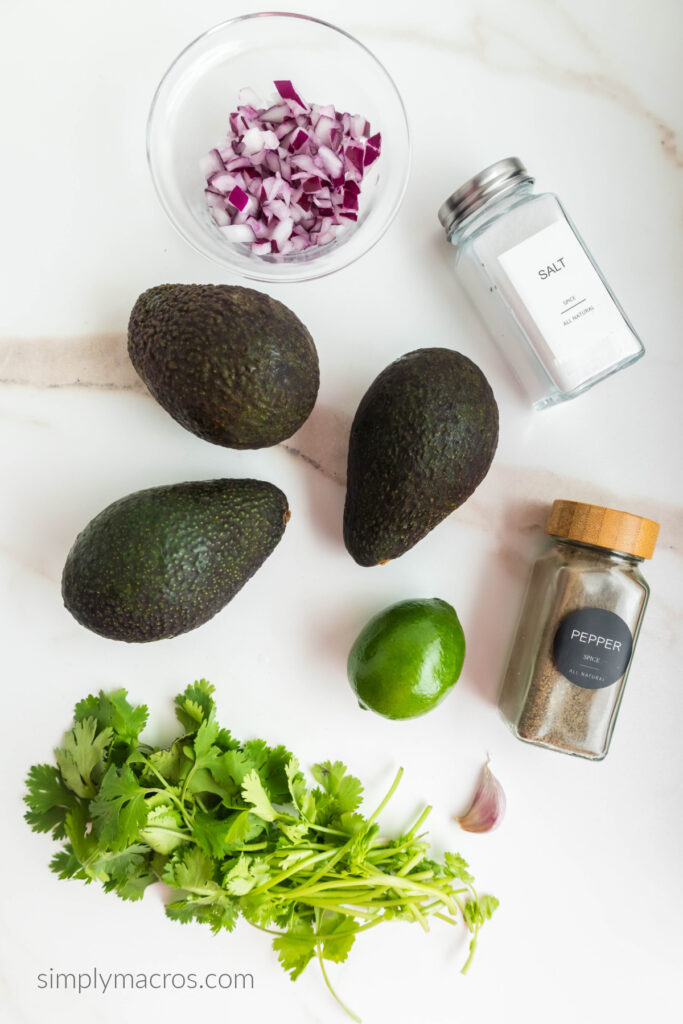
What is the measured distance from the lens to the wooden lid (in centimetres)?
82

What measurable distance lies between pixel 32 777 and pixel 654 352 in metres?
0.94

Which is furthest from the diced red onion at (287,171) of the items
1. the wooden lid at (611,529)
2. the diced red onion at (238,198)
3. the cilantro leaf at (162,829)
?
the cilantro leaf at (162,829)

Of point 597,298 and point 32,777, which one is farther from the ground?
point 597,298

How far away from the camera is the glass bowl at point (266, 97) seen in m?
0.85

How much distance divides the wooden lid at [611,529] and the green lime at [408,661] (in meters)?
0.18

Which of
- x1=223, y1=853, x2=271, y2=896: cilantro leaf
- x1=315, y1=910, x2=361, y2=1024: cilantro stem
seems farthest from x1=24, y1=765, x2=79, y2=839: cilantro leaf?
x1=315, y1=910, x2=361, y2=1024: cilantro stem

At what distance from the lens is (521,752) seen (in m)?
0.95

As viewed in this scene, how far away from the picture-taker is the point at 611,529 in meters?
0.82

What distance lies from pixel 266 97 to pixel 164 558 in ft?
1.82

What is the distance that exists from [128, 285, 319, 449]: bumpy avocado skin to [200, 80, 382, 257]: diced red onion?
0.10 metres

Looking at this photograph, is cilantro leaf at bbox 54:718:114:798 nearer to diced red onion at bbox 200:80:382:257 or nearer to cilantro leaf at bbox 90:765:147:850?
cilantro leaf at bbox 90:765:147:850

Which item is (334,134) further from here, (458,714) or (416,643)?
(458,714)

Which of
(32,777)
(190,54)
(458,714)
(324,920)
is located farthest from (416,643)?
(190,54)

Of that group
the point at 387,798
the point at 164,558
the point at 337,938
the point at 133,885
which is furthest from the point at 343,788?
the point at 164,558
